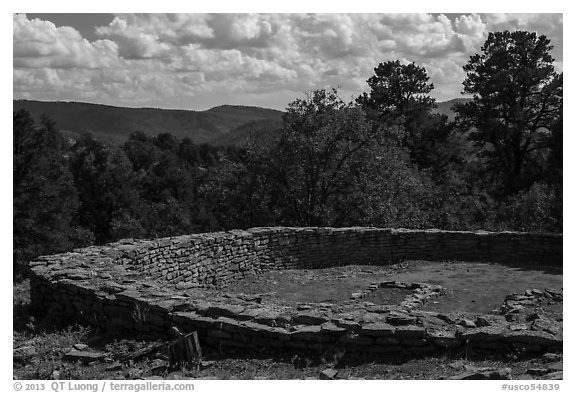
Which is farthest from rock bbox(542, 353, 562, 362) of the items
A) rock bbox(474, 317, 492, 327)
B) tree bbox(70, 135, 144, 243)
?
tree bbox(70, 135, 144, 243)

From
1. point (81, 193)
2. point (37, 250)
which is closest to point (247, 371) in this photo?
point (37, 250)

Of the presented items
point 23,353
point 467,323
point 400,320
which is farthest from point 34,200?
point 467,323

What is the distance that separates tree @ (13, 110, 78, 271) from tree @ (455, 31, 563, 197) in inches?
864

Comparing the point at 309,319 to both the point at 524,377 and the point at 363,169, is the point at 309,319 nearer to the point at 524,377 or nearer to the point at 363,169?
the point at 524,377

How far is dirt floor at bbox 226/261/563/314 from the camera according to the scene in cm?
1218

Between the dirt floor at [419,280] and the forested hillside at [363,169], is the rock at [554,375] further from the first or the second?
the forested hillside at [363,169]

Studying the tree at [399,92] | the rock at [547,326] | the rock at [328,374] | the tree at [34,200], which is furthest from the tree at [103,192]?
the rock at [547,326]

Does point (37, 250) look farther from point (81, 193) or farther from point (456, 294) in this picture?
point (456, 294)

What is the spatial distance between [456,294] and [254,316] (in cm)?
673

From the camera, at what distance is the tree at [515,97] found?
28766mm

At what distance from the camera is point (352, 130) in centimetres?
2214

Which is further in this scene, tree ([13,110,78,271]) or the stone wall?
tree ([13,110,78,271])

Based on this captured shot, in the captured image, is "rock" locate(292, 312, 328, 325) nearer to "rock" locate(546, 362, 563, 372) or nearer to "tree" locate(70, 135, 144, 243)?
"rock" locate(546, 362, 563, 372)

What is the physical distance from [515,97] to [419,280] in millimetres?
19186
